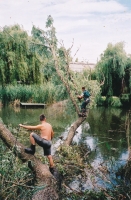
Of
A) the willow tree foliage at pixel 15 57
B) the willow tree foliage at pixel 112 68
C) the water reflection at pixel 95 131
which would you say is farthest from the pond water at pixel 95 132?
the willow tree foliage at pixel 112 68

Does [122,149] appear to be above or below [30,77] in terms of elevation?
below

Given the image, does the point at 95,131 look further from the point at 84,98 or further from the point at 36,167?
the point at 36,167

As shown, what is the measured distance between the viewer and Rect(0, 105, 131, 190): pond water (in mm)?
10677

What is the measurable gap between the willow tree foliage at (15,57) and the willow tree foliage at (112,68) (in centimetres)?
696

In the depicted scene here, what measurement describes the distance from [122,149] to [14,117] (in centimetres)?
932

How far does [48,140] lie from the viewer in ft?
22.6

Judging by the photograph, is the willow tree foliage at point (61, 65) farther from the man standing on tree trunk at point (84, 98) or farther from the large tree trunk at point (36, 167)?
the large tree trunk at point (36, 167)

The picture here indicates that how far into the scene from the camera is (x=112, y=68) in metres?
27.5

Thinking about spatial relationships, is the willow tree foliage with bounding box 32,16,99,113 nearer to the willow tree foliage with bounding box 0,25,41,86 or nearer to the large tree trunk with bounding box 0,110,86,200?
the large tree trunk with bounding box 0,110,86,200

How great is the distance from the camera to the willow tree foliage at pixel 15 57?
24.5 m

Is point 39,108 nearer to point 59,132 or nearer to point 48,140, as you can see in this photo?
point 59,132

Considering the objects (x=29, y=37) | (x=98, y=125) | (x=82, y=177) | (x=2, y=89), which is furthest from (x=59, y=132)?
(x=29, y=37)

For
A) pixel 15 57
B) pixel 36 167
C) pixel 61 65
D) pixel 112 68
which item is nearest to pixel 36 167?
pixel 36 167

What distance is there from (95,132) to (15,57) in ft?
41.6
